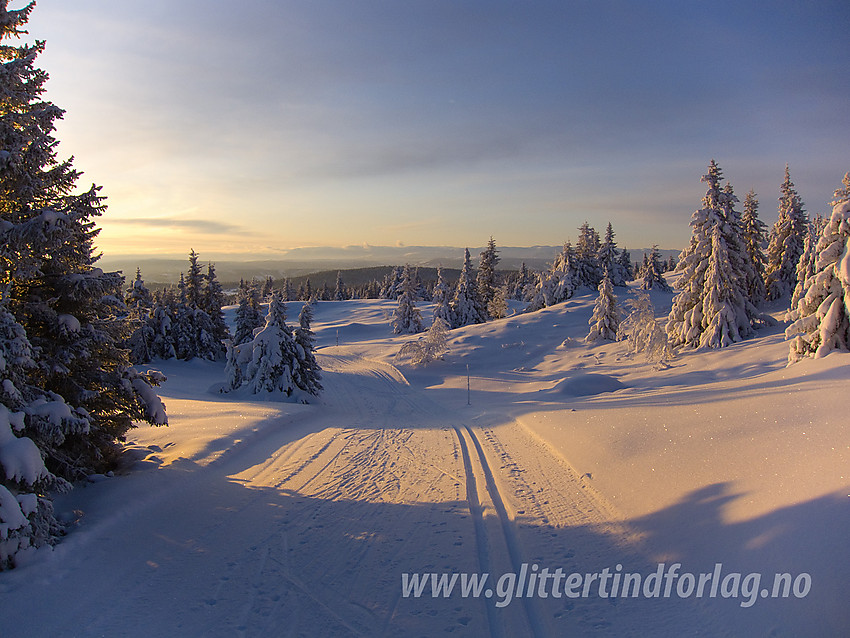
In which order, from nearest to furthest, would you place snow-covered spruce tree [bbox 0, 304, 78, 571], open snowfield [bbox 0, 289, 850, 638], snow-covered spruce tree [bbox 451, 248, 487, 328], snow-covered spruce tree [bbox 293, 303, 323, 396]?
open snowfield [bbox 0, 289, 850, 638] < snow-covered spruce tree [bbox 0, 304, 78, 571] < snow-covered spruce tree [bbox 293, 303, 323, 396] < snow-covered spruce tree [bbox 451, 248, 487, 328]

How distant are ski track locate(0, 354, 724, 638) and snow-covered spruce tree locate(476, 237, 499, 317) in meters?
47.3

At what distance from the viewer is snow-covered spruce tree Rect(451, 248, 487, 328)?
5309 centimetres

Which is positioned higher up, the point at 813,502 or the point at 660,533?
the point at 813,502

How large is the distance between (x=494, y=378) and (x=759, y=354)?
1395cm

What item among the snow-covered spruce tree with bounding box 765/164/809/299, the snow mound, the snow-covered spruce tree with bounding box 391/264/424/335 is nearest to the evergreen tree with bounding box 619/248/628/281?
the snow-covered spruce tree with bounding box 765/164/809/299

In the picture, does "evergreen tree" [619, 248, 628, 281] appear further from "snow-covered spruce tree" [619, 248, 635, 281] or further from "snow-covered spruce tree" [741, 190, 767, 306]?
"snow-covered spruce tree" [741, 190, 767, 306]

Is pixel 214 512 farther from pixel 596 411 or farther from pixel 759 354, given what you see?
pixel 759 354

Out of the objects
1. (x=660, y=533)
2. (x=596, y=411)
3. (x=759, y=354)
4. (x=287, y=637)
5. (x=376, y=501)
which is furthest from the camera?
(x=759, y=354)

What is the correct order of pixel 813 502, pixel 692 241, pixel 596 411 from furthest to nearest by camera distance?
pixel 692 241 → pixel 596 411 → pixel 813 502

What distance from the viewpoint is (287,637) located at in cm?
438

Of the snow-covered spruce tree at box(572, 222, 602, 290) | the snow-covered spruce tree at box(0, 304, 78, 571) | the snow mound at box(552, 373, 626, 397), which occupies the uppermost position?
the snow-covered spruce tree at box(572, 222, 602, 290)

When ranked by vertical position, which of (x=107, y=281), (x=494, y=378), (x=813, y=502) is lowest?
(x=494, y=378)

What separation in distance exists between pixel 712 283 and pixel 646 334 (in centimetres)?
434

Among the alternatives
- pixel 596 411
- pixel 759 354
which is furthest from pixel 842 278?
pixel 759 354
